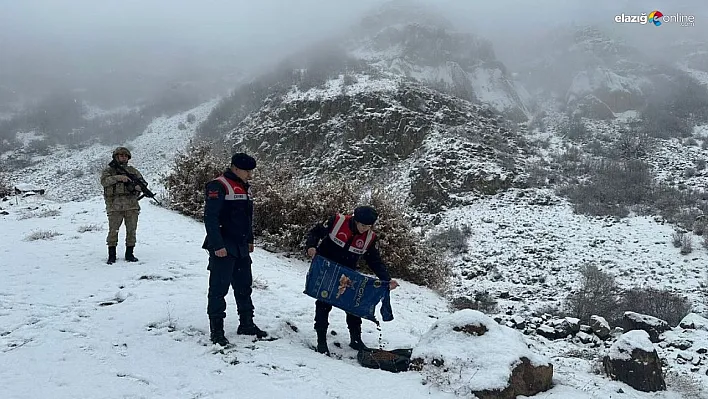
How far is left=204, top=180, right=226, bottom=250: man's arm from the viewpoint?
13.6 feet

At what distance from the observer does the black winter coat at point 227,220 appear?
4152 mm

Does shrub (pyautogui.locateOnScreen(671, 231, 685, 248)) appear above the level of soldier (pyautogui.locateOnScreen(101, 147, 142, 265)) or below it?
below

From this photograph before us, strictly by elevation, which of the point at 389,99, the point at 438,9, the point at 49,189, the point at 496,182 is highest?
the point at 438,9

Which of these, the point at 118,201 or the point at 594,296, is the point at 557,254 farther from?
the point at 118,201

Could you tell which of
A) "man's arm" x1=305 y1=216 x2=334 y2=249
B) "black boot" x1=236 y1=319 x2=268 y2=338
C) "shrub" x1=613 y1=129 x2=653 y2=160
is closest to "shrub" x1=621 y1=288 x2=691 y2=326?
"man's arm" x1=305 y1=216 x2=334 y2=249

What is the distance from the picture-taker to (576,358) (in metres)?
6.49

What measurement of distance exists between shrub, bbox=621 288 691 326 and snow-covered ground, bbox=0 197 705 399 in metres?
4.19

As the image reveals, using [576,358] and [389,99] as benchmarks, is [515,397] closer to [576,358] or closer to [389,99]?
[576,358]

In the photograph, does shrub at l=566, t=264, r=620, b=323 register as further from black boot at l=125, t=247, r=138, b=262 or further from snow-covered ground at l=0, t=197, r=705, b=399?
black boot at l=125, t=247, r=138, b=262

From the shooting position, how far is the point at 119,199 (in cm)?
698

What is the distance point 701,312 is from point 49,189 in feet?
128

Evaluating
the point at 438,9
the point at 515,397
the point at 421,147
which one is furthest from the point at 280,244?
the point at 438,9

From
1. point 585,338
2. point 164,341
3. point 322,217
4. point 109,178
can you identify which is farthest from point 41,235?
point 585,338

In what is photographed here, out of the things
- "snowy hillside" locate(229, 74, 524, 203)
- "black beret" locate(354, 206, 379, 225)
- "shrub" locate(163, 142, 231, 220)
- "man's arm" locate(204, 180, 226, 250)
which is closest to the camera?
"man's arm" locate(204, 180, 226, 250)
